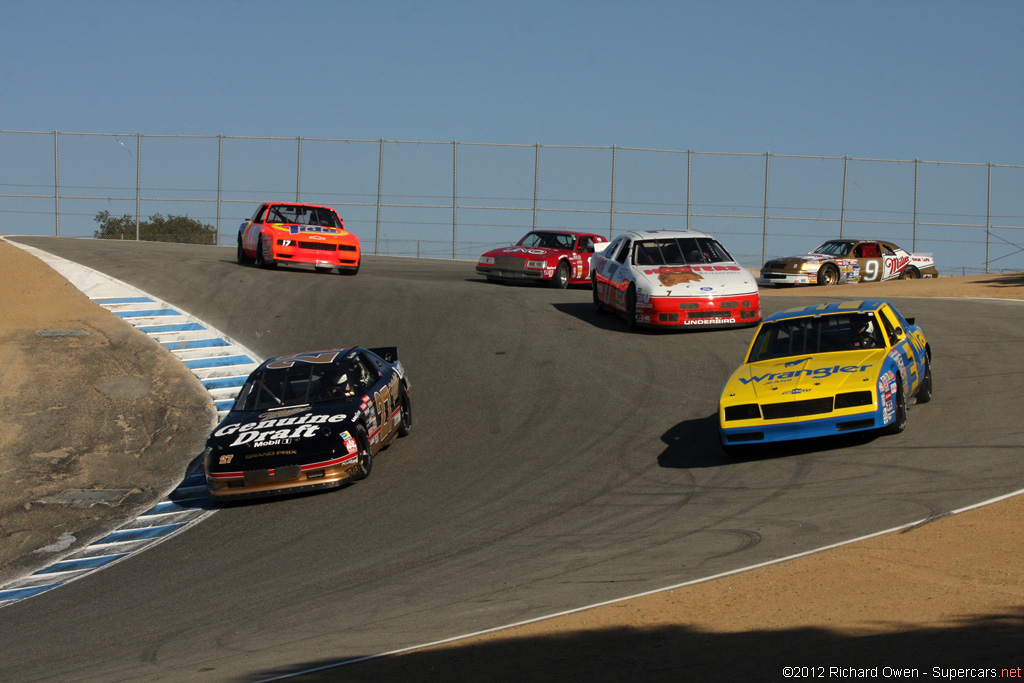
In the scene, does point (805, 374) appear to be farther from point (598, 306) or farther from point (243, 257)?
point (243, 257)

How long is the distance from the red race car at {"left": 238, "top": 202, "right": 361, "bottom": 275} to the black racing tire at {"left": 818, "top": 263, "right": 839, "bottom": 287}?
40.3 ft

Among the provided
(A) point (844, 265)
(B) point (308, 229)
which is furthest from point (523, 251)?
(A) point (844, 265)

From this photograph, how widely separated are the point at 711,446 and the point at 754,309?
6.25m

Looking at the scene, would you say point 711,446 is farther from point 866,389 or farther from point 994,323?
point 994,323

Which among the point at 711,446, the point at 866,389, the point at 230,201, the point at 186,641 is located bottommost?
the point at 186,641

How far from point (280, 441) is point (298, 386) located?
4.62 feet

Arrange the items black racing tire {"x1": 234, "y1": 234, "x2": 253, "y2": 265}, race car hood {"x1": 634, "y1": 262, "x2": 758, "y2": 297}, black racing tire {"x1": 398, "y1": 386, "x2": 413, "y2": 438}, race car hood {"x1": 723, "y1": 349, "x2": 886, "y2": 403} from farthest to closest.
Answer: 1. black racing tire {"x1": 234, "y1": 234, "x2": 253, "y2": 265}
2. race car hood {"x1": 634, "y1": 262, "x2": 758, "y2": 297}
3. black racing tire {"x1": 398, "y1": 386, "x2": 413, "y2": 438}
4. race car hood {"x1": 723, "y1": 349, "x2": 886, "y2": 403}

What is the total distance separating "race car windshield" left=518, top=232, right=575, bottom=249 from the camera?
2256 centimetres

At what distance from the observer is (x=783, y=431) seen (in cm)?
952

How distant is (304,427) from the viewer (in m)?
10.4

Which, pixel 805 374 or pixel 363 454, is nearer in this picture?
pixel 805 374

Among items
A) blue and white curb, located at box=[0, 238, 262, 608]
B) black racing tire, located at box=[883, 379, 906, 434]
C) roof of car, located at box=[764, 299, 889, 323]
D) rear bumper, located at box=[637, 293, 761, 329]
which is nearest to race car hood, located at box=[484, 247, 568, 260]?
rear bumper, located at box=[637, 293, 761, 329]

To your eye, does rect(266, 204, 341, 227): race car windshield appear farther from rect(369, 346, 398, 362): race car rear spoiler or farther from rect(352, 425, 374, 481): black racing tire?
rect(352, 425, 374, 481): black racing tire

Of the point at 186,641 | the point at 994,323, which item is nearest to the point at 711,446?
the point at 186,641
